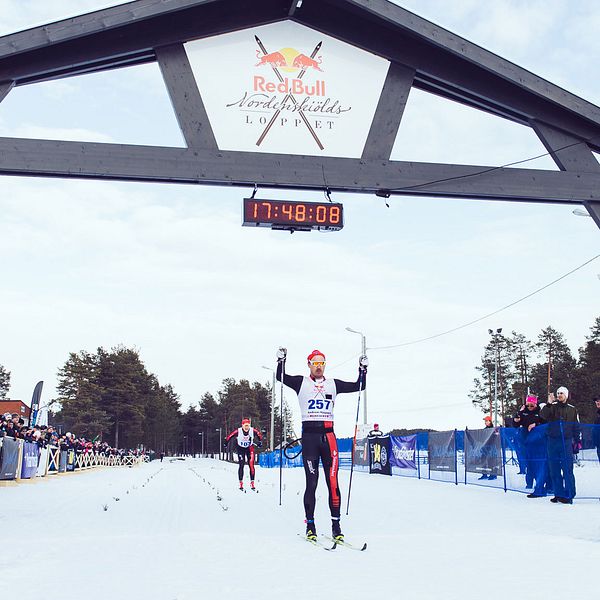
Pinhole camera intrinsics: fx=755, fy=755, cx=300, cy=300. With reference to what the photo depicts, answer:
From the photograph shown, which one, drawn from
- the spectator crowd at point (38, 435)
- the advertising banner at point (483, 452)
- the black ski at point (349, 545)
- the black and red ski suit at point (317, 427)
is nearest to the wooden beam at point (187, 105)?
the black and red ski suit at point (317, 427)

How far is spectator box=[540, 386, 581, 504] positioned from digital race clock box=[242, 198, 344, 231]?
4976 mm

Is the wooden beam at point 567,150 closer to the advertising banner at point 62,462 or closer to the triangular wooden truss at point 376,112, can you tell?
the triangular wooden truss at point 376,112

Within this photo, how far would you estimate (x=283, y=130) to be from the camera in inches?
464

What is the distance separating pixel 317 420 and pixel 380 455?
20491 mm

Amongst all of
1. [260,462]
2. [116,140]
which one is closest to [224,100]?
[116,140]

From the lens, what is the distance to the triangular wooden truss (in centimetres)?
1099

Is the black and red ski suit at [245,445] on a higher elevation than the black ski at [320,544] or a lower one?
higher

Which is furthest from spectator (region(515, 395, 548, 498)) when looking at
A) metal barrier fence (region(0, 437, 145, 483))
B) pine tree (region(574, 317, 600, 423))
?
pine tree (region(574, 317, 600, 423))

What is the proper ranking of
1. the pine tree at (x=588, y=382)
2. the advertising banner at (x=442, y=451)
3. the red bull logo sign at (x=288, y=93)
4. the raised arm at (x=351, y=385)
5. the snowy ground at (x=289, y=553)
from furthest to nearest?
the pine tree at (x=588, y=382) → the advertising banner at (x=442, y=451) → the red bull logo sign at (x=288, y=93) → the raised arm at (x=351, y=385) → the snowy ground at (x=289, y=553)

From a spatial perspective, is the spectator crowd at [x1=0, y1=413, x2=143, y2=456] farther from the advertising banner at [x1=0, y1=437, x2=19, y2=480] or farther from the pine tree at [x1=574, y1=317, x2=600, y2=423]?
the pine tree at [x1=574, y1=317, x2=600, y2=423]

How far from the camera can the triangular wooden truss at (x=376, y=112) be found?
1099cm

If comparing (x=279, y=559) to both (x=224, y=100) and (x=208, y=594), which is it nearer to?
(x=208, y=594)

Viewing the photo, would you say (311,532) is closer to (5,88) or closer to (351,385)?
(351,385)

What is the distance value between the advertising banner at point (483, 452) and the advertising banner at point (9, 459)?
1211 cm
